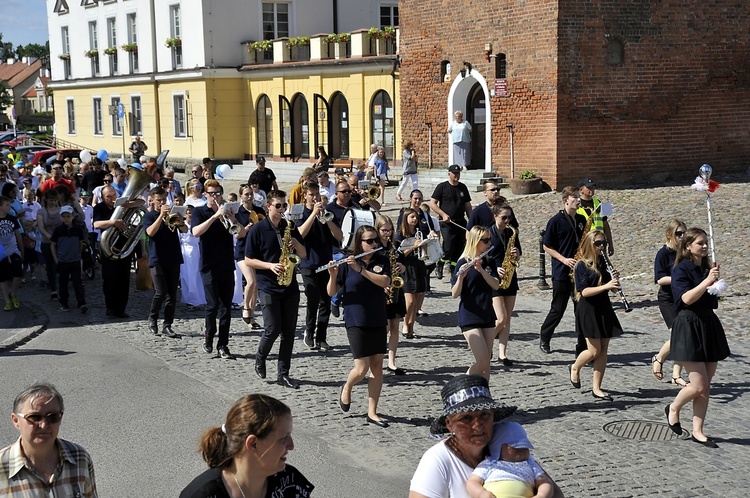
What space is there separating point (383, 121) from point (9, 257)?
1956 centimetres

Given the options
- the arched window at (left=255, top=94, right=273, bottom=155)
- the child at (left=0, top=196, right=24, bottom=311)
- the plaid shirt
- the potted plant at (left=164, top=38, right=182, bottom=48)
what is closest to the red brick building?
the arched window at (left=255, top=94, right=273, bottom=155)

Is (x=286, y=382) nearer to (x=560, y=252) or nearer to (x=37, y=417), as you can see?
(x=560, y=252)

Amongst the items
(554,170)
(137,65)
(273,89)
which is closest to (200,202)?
(554,170)

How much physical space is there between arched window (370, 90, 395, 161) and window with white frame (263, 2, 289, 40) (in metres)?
8.09

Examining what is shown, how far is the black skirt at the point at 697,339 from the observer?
7863 mm

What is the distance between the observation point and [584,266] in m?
9.30

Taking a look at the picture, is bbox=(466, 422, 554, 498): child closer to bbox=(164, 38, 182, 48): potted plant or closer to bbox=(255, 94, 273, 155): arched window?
bbox=(255, 94, 273, 155): arched window

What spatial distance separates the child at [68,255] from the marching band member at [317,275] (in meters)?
4.12

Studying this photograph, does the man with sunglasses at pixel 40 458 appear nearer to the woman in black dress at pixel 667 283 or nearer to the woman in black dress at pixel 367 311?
the woman in black dress at pixel 367 311

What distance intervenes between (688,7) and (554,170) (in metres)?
5.47

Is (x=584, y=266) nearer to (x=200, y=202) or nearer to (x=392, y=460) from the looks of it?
(x=392, y=460)

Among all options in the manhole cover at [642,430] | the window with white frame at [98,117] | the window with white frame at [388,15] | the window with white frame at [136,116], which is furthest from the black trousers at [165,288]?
the window with white frame at [98,117]

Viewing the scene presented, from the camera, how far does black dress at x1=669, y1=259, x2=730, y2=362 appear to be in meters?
7.87

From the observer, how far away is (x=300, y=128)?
120ft
